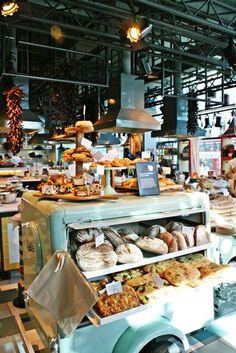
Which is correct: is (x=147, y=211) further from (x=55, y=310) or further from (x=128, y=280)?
(x=55, y=310)

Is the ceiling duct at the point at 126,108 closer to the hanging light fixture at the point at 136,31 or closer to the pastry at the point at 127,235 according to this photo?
the hanging light fixture at the point at 136,31

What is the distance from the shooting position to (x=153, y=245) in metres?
2.16

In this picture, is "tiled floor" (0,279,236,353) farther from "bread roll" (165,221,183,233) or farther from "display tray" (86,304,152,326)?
"bread roll" (165,221,183,233)

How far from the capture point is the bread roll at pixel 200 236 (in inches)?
94.6

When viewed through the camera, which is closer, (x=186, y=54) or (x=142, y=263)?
(x=142, y=263)

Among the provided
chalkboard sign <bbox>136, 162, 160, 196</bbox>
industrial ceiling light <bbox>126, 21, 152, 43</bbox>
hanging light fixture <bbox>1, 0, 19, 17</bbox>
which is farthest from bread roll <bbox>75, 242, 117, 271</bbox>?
industrial ceiling light <bbox>126, 21, 152, 43</bbox>

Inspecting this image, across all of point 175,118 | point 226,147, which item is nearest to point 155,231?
point 175,118

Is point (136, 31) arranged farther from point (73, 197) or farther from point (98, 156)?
point (73, 197)

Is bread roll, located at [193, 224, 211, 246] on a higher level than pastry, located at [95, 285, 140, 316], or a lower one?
higher

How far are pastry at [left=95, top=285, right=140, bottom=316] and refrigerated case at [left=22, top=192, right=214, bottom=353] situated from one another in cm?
5

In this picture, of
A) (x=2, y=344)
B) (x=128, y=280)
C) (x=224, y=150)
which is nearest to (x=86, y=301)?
(x=128, y=280)

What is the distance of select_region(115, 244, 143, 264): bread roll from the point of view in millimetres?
2020

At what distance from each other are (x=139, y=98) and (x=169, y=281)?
4.17 metres

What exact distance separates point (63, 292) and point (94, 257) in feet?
0.98
